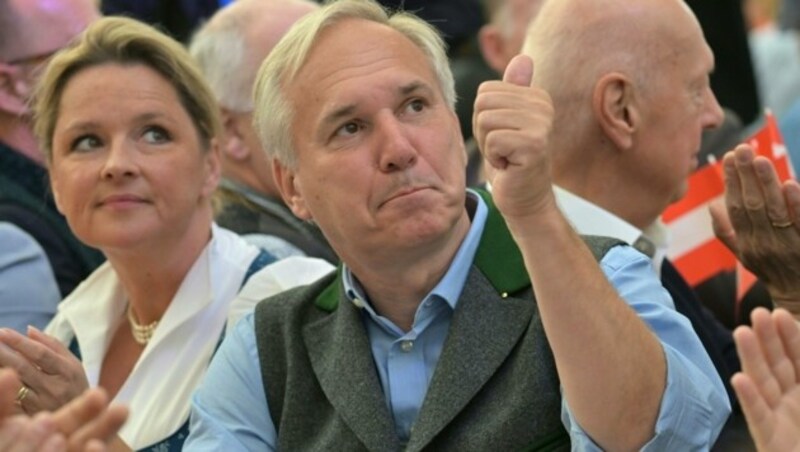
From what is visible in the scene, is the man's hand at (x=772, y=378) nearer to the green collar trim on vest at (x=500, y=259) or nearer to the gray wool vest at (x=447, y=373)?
the gray wool vest at (x=447, y=373)

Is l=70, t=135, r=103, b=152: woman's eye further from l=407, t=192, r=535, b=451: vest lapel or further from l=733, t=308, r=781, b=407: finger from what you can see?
l=733, t=308, r=781, b=407: finger

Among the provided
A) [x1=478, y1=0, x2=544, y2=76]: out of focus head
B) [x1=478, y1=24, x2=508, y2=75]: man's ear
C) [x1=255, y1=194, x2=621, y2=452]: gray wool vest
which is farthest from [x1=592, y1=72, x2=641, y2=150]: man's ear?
[x1=478, y1=24, x2=508, y2=75]: man's ear

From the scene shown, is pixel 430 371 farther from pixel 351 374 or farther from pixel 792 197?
pixel 792 197

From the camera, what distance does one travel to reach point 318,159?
136 inches

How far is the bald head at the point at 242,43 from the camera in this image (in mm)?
4941

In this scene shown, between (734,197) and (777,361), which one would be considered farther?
(734,197)

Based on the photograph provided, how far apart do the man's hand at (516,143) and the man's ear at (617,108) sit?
109 centimetres

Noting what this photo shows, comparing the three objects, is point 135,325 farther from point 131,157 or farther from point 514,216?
point 514,216

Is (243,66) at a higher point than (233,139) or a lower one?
higher

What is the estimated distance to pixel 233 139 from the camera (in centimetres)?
496

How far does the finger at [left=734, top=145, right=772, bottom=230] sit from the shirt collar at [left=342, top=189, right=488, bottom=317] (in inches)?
20.2

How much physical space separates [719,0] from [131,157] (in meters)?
3.69

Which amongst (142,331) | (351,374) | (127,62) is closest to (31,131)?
(127,62)

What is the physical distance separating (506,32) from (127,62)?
2524mm
